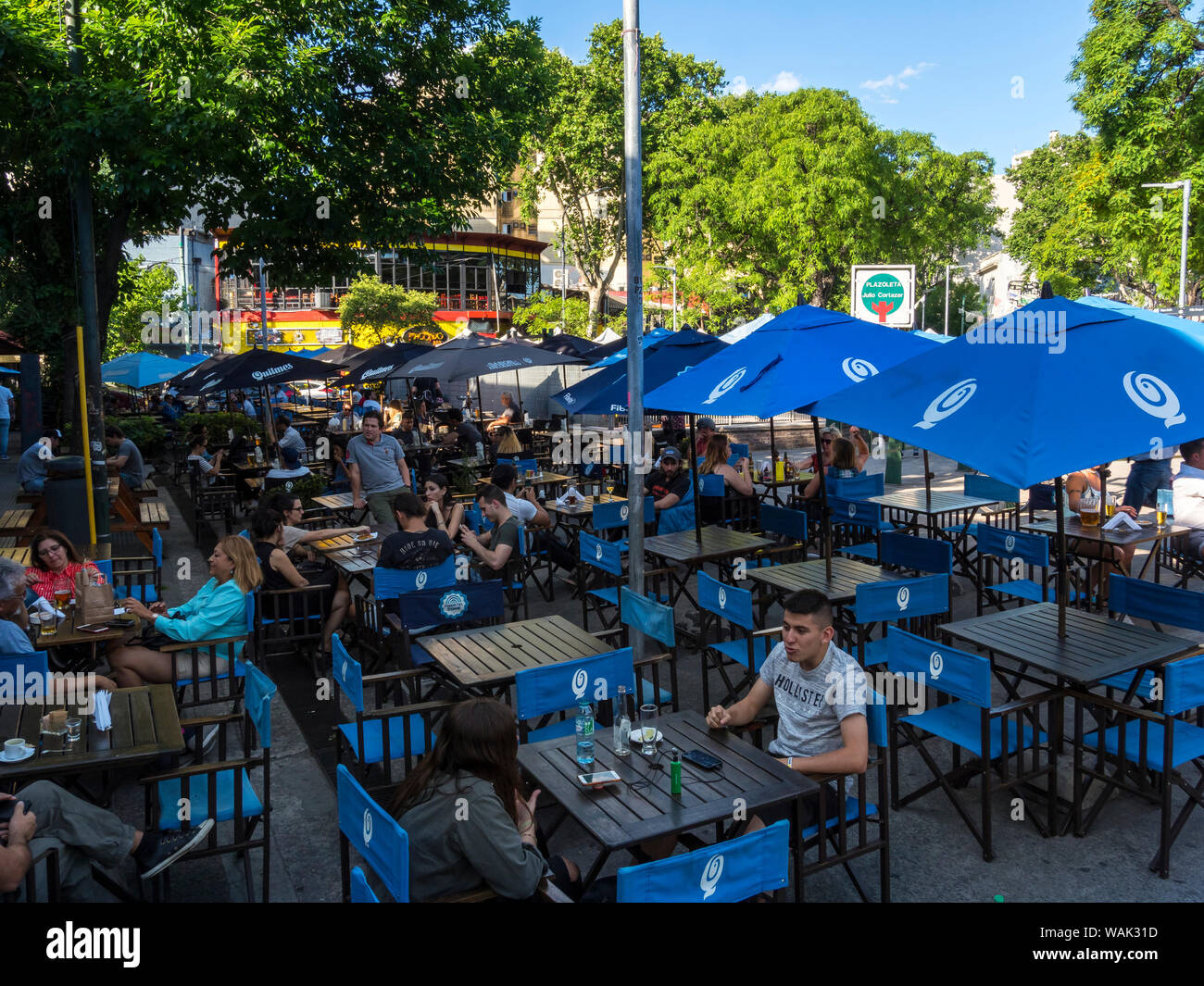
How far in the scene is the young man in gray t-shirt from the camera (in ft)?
14.1

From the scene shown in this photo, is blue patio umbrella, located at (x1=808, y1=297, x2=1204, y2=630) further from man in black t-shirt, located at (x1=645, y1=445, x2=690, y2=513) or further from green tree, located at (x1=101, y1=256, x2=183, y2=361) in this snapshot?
green tree, located at (x1=101, y1=256, x2=183, y2=361)

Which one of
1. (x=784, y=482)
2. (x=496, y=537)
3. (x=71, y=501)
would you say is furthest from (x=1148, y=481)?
(x=71, y=501)

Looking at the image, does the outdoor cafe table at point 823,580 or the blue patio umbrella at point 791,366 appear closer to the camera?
the blue patio umbrella at point 791,366

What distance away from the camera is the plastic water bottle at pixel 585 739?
424cm

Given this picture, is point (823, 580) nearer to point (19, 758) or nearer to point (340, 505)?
point (19, 758)

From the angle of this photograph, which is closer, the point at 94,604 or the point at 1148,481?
the point at 94,604

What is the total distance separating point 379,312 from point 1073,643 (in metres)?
54.6

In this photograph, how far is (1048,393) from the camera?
4.46m

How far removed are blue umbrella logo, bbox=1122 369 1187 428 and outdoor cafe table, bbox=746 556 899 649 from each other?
8.82 feet

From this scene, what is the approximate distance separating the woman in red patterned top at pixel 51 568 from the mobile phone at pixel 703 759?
483cm

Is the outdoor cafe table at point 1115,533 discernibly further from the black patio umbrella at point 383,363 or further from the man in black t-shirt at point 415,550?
the black patio umbrella at point 383,363

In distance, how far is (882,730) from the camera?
442cm

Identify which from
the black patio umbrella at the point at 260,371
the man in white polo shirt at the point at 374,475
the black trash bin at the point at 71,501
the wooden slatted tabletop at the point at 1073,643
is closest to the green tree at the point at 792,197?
the black patio umbrella at the point at 260,371
